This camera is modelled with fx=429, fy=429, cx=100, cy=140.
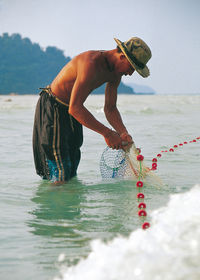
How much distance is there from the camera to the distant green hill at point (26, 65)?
13638cm

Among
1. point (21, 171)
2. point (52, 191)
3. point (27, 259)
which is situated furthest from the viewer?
point (21, 171)

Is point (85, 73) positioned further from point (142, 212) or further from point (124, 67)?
point (142, 212)

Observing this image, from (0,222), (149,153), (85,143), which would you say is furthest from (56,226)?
(85,143)

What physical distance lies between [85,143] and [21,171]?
111 inches

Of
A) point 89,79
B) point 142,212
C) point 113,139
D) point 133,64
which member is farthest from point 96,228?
point 133,64

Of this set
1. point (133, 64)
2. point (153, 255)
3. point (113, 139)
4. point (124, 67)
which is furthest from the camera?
point (113, 139)

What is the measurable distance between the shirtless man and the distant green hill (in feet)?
428

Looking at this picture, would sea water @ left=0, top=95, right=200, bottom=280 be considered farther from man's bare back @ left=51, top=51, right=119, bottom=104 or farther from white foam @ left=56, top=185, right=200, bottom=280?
man's bare back @ left=51, top=51, right=119, bottom=104

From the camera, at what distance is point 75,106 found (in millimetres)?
3752

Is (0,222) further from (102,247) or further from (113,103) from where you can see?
(113,103)

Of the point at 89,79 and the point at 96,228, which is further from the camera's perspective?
the point at 89,79

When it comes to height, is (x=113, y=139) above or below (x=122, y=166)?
above

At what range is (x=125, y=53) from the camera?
3650mm

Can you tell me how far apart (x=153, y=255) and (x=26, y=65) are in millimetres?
149489
